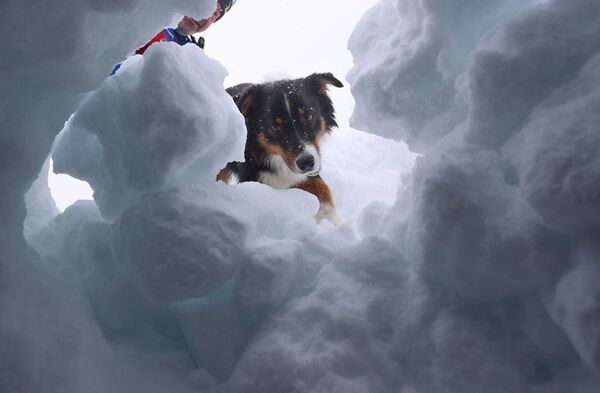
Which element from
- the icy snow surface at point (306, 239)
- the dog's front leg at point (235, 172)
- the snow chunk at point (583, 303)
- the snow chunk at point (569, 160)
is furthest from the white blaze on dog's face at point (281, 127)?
the snow chunk at point (583, 303)

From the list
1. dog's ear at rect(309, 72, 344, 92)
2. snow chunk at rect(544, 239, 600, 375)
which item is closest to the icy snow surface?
snow chunk at rect(544, 239, 600, 375)

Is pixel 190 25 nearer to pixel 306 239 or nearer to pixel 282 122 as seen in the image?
pixel 282 122

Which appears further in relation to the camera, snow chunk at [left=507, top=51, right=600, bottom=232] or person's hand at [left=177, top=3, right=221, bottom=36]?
person's hand at [left=177, top=3, right=221, bottom=36]

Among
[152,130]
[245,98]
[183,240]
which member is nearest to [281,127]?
[245,98]

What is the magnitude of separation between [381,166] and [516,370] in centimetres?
345

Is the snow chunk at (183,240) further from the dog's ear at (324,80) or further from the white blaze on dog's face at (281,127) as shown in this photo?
the dog's ear at (324,80)

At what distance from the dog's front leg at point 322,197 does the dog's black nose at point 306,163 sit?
0.94 ft

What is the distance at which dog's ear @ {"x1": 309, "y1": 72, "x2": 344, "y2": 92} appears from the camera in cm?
405

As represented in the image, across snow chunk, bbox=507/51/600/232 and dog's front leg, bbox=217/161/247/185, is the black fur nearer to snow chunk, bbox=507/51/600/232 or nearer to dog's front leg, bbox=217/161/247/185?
dog's front leg, bbox=217/161/247/185

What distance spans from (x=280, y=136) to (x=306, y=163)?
0.40 metres

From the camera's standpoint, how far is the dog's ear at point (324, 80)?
13.3 ft

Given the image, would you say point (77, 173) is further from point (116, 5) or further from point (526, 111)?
point (526, 111)

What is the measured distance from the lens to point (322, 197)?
3850 millimetres

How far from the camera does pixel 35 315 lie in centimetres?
132
